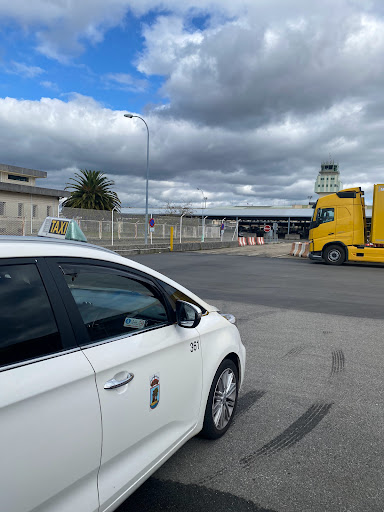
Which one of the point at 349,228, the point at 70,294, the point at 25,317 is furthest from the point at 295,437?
the point at 349,228

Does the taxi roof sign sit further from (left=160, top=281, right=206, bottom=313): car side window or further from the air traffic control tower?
the air traffic control tower

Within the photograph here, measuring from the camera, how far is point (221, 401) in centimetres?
319

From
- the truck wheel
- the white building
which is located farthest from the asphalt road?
the white building

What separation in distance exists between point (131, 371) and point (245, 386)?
2.46 m

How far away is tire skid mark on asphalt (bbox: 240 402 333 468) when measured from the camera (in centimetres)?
299

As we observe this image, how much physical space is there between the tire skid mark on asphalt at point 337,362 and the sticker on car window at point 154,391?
117 inches

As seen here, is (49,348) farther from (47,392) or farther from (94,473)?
(94,473)

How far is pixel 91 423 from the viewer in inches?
72.6

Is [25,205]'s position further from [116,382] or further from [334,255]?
[116,382]

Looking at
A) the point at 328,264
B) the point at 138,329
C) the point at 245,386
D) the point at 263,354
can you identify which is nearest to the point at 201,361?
the point at 138,329

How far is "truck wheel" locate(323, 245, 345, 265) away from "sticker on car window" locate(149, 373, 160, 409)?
17.7 metres

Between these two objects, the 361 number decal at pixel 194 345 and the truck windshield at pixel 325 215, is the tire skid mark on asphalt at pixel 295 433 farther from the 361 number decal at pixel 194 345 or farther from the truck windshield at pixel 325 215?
the truck windshield at pixel 325 215

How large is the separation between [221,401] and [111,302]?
4.12ft

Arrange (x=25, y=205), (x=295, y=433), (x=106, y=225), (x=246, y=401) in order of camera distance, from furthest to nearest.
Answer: (x=25, y=205) < (x=106, y=225) < (x=246, y=401) < (x=295, y=433)
